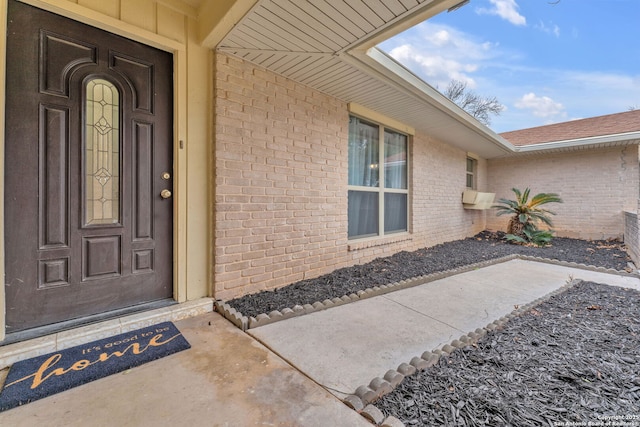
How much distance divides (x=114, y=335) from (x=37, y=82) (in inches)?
70.2

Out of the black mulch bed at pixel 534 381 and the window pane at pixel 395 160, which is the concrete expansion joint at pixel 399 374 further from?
the window pane at pixel 395 160

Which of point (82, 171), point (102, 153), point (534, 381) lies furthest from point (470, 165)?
point (82, 171)

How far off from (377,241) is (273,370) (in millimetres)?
3023

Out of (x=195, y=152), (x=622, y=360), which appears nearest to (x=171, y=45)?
(x=195, y=152)

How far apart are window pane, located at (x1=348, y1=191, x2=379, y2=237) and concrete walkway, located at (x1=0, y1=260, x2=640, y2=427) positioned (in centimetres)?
151

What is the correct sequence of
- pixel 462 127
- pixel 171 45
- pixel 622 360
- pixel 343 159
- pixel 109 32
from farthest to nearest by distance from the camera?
pixel 462 127 < pixel 343 159 < pixel 171 45 < pixel 109 32 < pixel 622 360

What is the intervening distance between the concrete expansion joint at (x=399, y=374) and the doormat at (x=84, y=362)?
3.93 feet

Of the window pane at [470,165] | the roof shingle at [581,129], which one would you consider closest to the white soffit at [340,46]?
the window pane at [470,165]

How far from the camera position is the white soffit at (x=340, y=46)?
1.91 meters

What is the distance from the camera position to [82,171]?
1918 millimetres

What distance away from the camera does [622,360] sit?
160 cm

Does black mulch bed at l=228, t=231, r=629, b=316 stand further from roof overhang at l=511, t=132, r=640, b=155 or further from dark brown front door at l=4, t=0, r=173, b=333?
roof overhang at l=511, t=132, r=640, b=155

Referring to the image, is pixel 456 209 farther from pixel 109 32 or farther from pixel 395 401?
pixel 109 32

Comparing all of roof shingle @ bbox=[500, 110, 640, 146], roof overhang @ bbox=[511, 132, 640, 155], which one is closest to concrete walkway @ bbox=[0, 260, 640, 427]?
roof overhang @ bbox=[511, 132, 640, 155]
